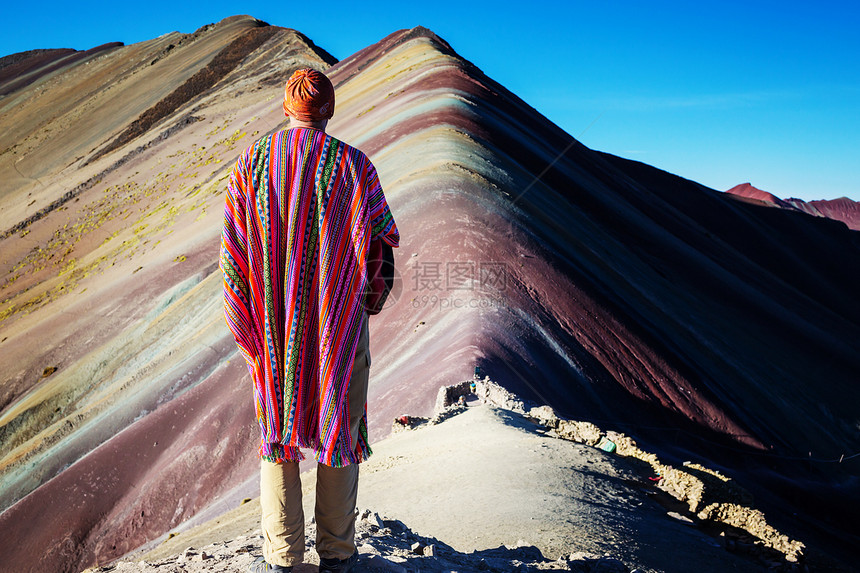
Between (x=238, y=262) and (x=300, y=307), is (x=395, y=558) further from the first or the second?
(x=238, y=262)

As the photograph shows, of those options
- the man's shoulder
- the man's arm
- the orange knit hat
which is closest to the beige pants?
the man's arm

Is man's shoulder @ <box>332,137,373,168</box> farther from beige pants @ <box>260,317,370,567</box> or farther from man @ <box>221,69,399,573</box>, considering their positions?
beige pants @ <box>260,317,370,567</box>

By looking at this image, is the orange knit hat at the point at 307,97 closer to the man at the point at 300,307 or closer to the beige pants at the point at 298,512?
the man at the point at 300,307

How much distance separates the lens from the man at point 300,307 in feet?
7.98

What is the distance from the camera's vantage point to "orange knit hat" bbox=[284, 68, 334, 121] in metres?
2.50

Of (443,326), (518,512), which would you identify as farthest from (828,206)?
(518,512)

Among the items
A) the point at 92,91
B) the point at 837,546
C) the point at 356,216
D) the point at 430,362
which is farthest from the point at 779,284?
the point at 92,91

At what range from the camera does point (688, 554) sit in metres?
3.51

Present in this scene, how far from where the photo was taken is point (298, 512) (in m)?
2.48

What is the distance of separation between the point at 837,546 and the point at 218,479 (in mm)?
5765

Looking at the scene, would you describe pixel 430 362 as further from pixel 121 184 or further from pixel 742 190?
pixel 742 190

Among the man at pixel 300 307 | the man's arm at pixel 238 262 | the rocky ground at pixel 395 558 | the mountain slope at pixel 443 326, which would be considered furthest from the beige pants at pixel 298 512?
the mountain slope at pixel 443 326

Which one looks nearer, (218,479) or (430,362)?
(430,362)

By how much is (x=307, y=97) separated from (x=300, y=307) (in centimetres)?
71
